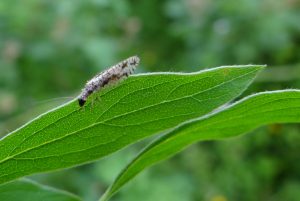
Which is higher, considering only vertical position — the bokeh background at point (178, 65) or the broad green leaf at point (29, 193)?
the bokeh background at point (178, 65)

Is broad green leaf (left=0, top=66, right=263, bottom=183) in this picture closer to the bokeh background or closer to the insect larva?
the insect larva

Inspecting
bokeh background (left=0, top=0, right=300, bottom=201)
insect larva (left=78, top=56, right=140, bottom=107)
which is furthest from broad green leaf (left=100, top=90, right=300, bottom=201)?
bokeh background (left=0, top=0, right=300, bottom=201)

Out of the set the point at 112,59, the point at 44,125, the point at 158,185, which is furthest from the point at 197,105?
the point at 112,59

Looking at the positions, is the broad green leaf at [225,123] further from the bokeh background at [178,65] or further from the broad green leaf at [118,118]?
the bokeh background at [178,65]

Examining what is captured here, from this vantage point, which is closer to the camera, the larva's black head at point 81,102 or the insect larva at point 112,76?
the larva's black head at point 81,102

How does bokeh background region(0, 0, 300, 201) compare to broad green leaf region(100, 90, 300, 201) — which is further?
bokeh background region(0, 0, 300, 201)

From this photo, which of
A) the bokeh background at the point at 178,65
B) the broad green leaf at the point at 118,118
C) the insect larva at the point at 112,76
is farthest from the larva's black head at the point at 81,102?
the bokeh background at the point at 178,65

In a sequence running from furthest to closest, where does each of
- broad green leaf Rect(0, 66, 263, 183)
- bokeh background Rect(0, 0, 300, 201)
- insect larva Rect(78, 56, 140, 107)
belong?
1. bokeh background Rect(0, 0, 300, 201)
2. insect larva Rect(78, 56, 140, 107)
3. broad green leaf Rect(0, 66, 263, 183)
